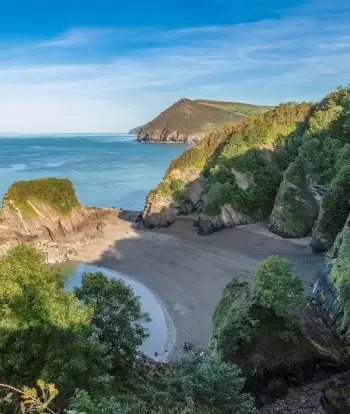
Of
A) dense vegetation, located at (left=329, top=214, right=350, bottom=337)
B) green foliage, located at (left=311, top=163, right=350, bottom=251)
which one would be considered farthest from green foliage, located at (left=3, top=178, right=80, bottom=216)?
dense vegetation, located at (left=329, top=214, right=350, bottom=337)

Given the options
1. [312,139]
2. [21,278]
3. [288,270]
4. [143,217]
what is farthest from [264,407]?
[143,217]

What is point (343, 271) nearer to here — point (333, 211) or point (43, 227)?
point (333, 211)

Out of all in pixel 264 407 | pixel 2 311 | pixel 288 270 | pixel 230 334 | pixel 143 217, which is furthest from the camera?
pixel 143 217

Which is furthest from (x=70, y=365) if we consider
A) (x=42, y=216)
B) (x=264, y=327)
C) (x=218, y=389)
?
(x=42, y=216)

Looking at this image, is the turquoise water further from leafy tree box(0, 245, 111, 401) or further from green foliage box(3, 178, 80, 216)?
leafy tree box(0, 245, 111, 401)

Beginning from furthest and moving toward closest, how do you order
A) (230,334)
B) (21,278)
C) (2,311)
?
(230,334) → (21,278) → (2,311)

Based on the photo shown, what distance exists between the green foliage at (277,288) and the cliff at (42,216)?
28.3m

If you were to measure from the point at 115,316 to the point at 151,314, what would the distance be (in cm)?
1357

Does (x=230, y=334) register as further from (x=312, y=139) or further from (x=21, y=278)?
(x=312, y=139)

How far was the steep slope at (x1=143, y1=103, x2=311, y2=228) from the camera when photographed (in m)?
42.6

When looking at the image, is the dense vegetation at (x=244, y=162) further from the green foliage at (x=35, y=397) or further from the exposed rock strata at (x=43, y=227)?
the green foliage at (x=35, y=397)

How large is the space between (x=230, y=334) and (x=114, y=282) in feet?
17.1

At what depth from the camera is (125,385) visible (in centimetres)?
1277

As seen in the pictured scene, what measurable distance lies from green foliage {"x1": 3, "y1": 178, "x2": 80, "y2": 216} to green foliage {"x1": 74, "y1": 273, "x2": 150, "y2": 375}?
28971mm
